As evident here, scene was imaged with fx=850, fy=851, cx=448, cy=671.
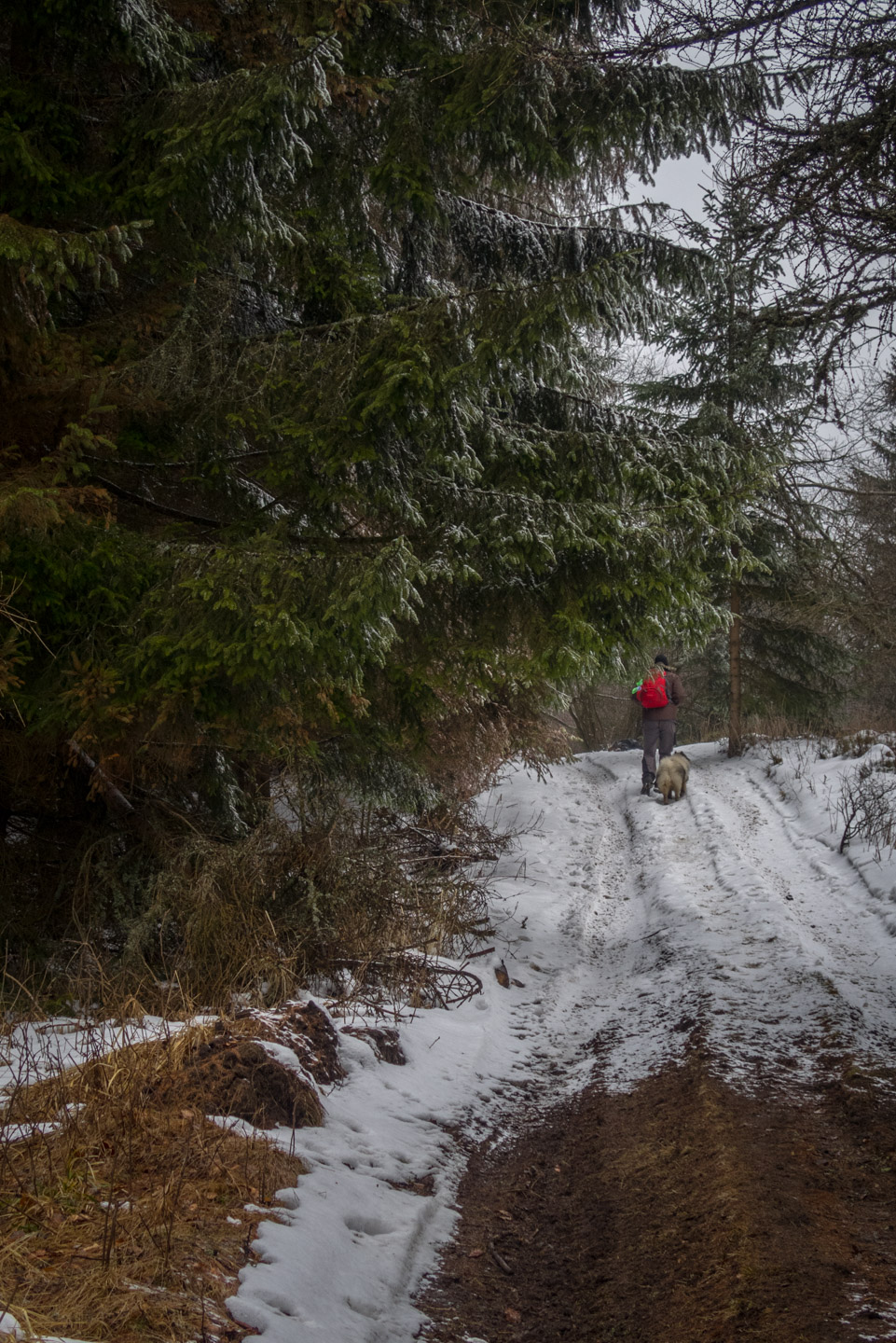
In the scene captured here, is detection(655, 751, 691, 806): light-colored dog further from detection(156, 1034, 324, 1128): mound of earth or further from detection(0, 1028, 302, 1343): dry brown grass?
detection(0, 1028, 302, 1343): dry brown grass

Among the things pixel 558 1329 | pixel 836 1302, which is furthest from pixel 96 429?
pixel 836 1302

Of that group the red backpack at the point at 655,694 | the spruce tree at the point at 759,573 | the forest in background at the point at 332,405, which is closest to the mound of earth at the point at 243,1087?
the forest in background at the point at 332,405

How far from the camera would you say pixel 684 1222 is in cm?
327

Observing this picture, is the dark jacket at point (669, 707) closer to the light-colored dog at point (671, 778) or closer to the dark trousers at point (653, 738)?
the dark trousers at point (653, 738)

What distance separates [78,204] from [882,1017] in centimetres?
715

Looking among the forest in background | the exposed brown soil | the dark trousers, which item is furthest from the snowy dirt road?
the dark trousers

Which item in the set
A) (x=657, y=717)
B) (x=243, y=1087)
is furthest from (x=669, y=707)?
(x=243, y=1087)

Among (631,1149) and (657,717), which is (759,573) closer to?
(657,717)

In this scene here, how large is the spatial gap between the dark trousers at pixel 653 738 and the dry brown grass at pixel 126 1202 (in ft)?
37.9

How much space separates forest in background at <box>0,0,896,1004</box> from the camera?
4.64 m

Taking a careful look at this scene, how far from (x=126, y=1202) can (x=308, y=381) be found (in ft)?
14.1

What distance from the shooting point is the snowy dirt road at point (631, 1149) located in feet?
8.99

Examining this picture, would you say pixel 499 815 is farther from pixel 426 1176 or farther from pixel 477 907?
pixel 426 1176

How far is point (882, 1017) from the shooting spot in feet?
16.9
